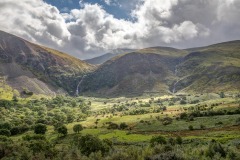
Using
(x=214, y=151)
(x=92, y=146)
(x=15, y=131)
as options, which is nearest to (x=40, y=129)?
(x=15, y=131)

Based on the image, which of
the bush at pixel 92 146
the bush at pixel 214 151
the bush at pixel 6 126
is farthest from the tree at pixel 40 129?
the bush at pixel 214 151

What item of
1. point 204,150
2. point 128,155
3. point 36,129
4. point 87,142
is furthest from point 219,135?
point 36,129

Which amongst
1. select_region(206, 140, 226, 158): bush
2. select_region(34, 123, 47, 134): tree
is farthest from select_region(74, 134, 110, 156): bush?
select_region(34, 123, 47, 134): tree

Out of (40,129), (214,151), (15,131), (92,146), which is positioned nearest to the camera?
(214,151)

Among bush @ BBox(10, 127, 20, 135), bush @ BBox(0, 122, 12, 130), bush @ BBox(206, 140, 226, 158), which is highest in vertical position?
bush @ BBox(206, 140, 226, 158)

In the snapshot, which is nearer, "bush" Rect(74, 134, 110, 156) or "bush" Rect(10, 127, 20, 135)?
"bush" Rect(74, 134, 110, 156)

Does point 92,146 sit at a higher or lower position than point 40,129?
higher

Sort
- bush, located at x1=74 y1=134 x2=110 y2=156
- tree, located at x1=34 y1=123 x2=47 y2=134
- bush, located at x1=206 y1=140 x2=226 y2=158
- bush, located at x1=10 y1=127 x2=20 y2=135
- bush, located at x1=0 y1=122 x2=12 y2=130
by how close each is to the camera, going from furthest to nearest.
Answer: bush, located at x1=0 y1=122 x2=12 y2=130 < bush, located at x1=10 y1=127 x2=20 y2=135 < tree, located at x1=34 y1=123 x2=47 y2=134 < bush, located at x1=74 y1=134 x2=110 y2=156 < bush, located at x1=206 y1=140 x2=226 y2=158

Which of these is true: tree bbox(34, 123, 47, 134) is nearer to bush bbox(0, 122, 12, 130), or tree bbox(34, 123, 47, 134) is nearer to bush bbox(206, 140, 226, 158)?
bush bbox(0, 122, 12, 130)

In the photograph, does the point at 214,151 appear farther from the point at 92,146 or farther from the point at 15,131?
the point at 15,131

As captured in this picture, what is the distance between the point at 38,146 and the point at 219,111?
12463 centimetres

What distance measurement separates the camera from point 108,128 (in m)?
170

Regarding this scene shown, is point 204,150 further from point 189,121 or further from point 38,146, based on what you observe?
point 189,121

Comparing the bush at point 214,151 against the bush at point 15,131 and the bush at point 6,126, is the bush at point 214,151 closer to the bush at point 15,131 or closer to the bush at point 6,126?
the bush at point 15,131
